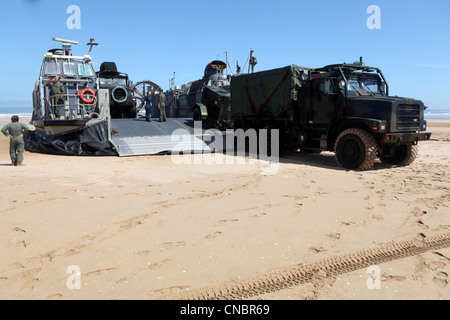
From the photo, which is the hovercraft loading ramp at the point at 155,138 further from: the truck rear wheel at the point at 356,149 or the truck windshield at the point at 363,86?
the truck windshield at the point at 363,86

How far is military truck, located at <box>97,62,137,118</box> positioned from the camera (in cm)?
1706

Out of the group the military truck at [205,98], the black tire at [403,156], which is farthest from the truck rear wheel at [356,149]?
the military truck at [205,98]

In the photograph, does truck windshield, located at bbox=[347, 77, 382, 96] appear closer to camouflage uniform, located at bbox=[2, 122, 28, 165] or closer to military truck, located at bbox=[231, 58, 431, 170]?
military truck, located at bbox=[231, 58, 431, 170]

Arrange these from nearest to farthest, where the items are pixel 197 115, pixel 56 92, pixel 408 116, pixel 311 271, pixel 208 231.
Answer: pixel 311 271 → pixel 208 231 → pixel 408 116 → pixel 56 92 → pixel 197 115

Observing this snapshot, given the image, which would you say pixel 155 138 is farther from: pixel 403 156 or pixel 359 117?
pixel 403 156

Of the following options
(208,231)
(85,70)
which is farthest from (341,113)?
(85,70)

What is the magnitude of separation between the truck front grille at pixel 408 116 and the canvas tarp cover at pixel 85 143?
328 inches

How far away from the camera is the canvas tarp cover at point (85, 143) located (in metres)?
11.2

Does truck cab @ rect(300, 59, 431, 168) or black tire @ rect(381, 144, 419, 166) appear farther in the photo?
black tire @ rect(381, 144, 419, 166)

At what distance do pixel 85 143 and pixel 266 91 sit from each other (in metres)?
6.20

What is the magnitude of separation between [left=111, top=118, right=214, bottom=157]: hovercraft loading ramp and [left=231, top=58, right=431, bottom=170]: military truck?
2484 millimetres

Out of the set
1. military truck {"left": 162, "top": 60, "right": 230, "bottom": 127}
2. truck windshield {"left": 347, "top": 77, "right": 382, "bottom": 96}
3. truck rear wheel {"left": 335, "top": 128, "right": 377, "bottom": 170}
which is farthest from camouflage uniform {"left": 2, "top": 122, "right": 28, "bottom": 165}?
truck windshield {"left": 347, "top": 77, "right": 382, "bottom": 96}

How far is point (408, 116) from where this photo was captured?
28.4 ft
